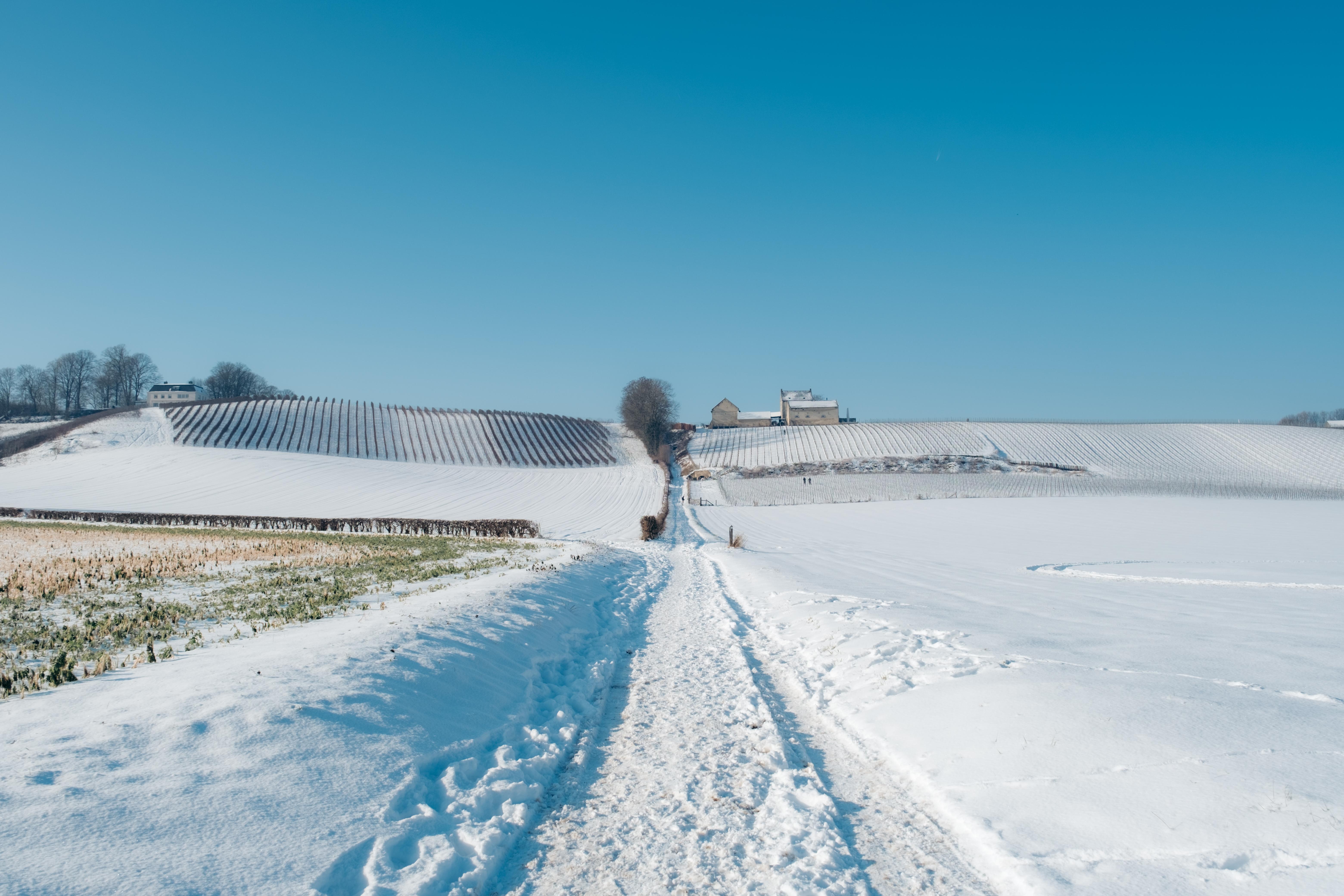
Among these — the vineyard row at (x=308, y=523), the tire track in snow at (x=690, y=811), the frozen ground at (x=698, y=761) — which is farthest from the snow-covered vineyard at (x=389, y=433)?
the tire track in snow at (x=690, y=811)

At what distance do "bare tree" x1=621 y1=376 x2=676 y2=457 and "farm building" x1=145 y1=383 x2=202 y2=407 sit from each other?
11050 cm

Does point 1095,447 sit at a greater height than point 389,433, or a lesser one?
lesser

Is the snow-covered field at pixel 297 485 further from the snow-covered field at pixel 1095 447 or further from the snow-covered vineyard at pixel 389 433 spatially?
the snow-covered field at pixel 1095 447

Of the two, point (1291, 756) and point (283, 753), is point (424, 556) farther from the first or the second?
point (1291, 756)

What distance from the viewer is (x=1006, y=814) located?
529 centimetres

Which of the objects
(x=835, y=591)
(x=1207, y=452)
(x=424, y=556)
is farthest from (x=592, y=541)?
(x=1207, y=452)

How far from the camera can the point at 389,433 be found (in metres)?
90.6

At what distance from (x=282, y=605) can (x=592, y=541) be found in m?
21.0

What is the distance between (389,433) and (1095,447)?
90.1 metres

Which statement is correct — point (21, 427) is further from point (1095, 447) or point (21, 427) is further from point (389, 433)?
point (1095, 447)

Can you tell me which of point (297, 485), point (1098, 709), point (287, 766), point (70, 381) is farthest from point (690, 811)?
point (70, 381)

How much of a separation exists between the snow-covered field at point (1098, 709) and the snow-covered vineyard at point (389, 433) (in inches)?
2824

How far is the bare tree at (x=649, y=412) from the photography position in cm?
9631

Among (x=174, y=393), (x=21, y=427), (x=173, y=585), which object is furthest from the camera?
(x=174, y=393)
